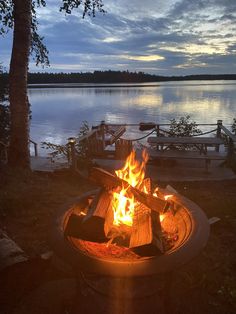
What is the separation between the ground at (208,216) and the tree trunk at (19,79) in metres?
1.18

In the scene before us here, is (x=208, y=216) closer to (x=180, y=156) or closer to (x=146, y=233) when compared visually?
(x=146, y=233)

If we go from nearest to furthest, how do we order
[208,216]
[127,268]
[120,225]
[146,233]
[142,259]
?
[127,268]
[142,259]
[146,233]
[120,225]
[208,216]

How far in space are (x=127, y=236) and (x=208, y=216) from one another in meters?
3.22

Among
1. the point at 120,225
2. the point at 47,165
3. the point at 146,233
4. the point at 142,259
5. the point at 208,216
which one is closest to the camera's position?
the point at 142,259

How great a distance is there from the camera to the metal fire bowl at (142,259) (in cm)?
276

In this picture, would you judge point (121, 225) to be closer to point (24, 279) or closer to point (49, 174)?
point (24, 279)

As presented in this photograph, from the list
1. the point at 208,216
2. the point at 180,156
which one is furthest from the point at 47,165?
the point at 208,216

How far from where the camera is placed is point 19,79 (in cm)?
926

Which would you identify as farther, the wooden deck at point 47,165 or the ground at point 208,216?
the wooden deck at point 47,165

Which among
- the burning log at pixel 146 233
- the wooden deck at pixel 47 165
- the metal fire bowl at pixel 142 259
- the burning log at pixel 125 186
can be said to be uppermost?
the burning log at pixel 125 186

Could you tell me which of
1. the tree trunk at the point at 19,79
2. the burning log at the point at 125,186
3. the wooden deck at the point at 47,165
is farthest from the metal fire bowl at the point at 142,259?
the wooden deck at the point at 47,165

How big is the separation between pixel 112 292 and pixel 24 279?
1.19 meters

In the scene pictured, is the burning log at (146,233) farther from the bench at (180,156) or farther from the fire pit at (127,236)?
the bench at (180,156)

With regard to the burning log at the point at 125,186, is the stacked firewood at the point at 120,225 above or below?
below
